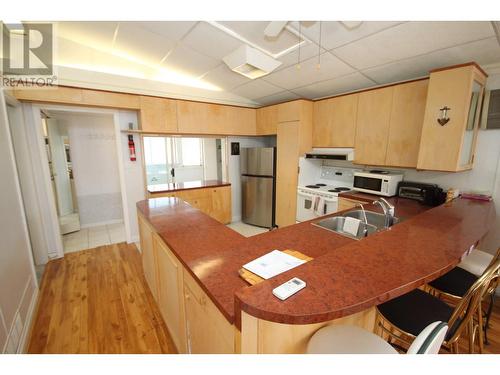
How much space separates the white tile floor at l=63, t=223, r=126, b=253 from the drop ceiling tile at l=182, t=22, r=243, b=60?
3219mm

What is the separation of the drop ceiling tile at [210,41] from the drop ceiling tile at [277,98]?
1.36m

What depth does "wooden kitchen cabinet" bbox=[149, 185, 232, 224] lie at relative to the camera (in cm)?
376

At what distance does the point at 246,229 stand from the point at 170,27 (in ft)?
10.7

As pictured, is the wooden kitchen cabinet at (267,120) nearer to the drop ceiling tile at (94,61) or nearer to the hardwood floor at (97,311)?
the drop ceiling tile at (94,61)

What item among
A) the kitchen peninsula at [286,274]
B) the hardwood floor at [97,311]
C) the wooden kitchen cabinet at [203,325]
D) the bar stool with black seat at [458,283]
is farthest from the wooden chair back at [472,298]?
the hardwood floor at [97,311]

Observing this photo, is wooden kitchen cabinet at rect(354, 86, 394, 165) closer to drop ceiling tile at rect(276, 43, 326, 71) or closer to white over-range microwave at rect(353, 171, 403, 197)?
white over-range microwave at rect(353, 171, 403, 197)

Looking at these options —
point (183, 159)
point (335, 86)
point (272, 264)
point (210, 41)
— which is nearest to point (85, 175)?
point (183, 159)

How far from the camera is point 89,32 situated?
2443mm

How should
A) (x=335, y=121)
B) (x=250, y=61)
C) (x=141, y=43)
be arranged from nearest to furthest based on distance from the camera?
(x=250, y=61), (x=141, y=43), (x=335, y=121)

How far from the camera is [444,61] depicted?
212 centimetres

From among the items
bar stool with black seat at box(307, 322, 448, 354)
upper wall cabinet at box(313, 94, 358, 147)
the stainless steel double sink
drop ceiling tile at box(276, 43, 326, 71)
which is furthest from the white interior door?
bar stool with black seat at box(307, 322, 448, 354)

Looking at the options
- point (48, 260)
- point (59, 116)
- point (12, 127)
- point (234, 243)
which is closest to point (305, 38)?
point (234, 243)

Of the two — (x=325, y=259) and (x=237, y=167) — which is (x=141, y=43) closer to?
(x=237, y=167)

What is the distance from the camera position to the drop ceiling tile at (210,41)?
2.10 metres
